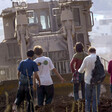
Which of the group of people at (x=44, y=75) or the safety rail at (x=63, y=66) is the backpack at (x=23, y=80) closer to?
the group of people at (x=44, y=75)

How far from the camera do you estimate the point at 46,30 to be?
25.4m

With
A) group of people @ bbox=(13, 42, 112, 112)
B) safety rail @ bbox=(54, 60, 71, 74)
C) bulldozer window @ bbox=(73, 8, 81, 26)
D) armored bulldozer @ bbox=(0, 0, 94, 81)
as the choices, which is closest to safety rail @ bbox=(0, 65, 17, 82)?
armored bulldozer @ bbox=(0, 0, 94, 81)

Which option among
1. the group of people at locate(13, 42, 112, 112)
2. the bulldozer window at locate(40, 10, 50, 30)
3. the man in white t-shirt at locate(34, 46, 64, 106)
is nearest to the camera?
the group of people at locate(13, 42, 112, 112)

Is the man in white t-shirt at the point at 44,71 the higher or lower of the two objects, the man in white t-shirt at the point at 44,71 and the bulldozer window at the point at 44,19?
the lower

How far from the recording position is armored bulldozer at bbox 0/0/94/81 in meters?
21.5

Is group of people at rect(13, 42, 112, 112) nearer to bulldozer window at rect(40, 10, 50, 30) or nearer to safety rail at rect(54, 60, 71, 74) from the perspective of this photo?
safety rail at rect(54, 60, 71, 74)

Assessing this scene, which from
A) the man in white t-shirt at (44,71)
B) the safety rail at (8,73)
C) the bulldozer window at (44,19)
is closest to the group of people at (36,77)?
the man in white t-shirt at (44,71)

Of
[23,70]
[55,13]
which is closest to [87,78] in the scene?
[23,70]

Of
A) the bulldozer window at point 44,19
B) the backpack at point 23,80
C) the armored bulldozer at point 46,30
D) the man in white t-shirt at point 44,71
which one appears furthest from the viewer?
the bulldozer window at point 44,19

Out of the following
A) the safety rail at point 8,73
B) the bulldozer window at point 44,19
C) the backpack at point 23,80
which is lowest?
the safety rail at point 8,73

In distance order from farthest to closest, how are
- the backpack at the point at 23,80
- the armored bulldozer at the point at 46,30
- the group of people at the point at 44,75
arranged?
the armored bulldozer at the point at 46,30, the backpack at the point at 23,80, the group of people at the point at 44,75

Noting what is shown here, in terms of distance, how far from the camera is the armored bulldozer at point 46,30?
70.6 ft

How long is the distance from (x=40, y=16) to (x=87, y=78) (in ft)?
52.2

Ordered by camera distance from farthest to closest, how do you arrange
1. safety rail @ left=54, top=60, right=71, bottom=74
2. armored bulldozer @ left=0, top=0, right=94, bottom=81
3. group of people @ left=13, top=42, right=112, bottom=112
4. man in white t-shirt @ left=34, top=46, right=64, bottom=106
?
safety rail @ left=54, top=60, right=71, bottom=74, armored bulldozer @ left=0, top=0, right=94, bottom=81, man in white t-shirt @ left=34, top=46, right=64, bottom=106, group of people @ left=13, top=42, right=112, bottom=112
